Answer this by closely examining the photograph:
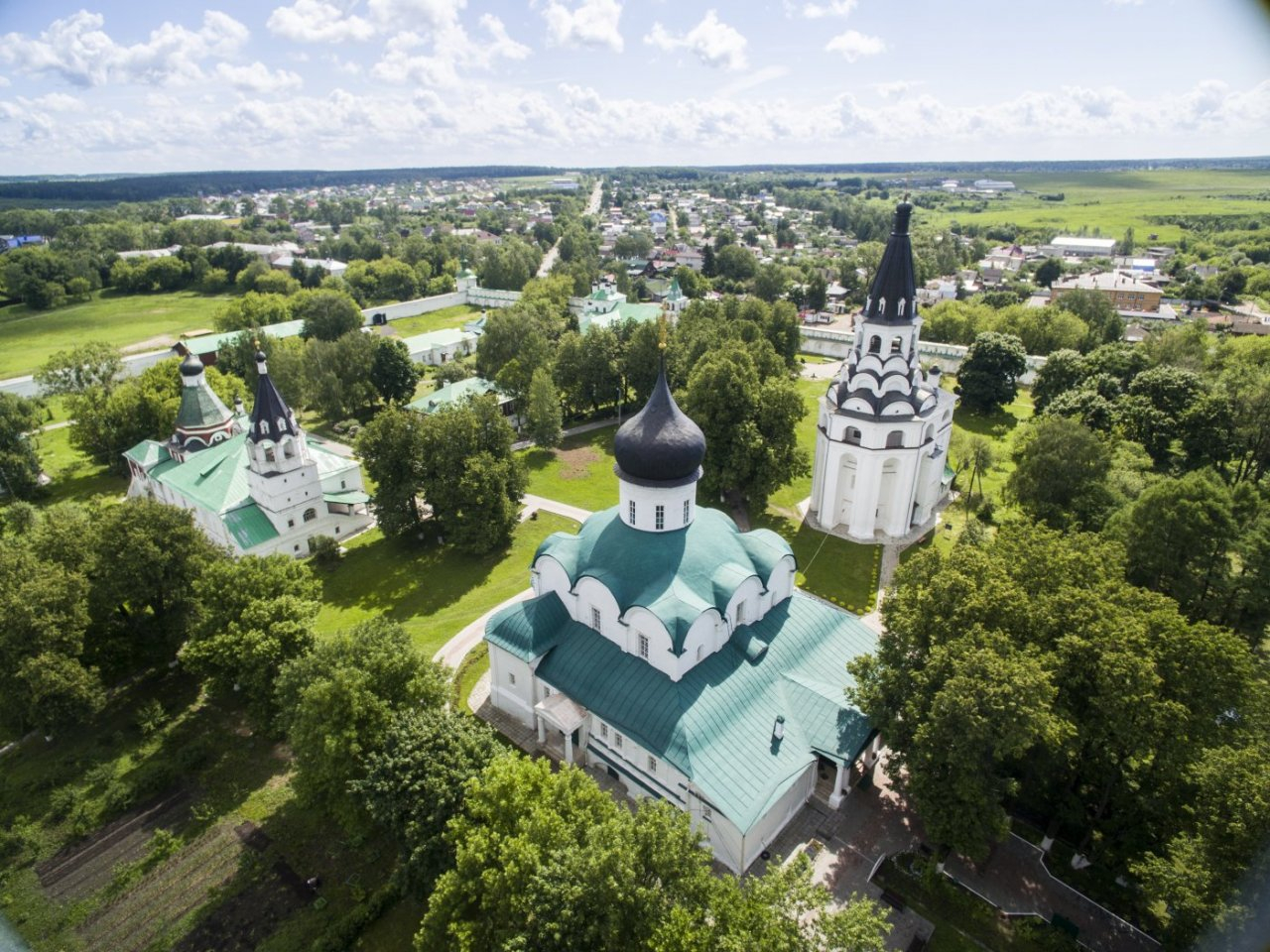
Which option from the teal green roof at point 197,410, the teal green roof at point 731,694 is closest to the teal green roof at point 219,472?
the teal green roof at point 197,410

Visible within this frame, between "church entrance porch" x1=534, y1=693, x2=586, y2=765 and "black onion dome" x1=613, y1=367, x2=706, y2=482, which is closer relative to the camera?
"church entrance porch" x1=534, y1=693, x2=586, y2=765

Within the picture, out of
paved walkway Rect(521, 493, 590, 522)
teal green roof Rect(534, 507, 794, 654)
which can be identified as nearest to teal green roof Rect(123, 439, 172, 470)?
paved walkway Rect(521, 493, 590, 522)

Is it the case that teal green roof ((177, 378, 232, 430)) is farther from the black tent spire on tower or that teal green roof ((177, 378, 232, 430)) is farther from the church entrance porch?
the church entrance porch

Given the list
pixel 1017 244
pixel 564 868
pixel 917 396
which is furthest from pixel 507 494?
pixel 1017 244

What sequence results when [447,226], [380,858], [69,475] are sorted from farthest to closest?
[447,226] < [69,475] < [380,858]

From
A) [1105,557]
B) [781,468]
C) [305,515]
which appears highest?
[1105,557]

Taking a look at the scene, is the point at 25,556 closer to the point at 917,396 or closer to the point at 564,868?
the point at 564,868
